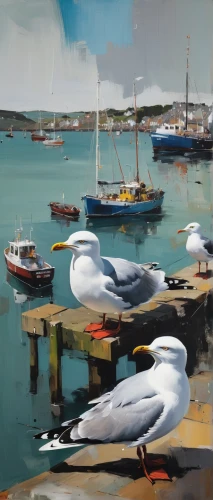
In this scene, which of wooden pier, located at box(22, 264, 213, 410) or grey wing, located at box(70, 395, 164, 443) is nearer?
grey wing, located at box(70, 395, 164, 443)

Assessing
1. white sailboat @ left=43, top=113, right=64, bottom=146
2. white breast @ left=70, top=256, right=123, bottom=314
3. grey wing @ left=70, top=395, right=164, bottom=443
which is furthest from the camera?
white sailboat @ left=43, top=113, right=64, bottom=146

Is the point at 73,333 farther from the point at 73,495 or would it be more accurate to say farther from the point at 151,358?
the point at 73,495

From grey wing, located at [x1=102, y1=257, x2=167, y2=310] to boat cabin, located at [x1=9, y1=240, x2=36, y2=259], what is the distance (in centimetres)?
25

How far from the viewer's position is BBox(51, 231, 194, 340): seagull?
2287 millimetres

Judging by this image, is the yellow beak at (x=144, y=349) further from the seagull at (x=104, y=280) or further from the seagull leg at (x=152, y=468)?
the seagull leg at (x=152, y=468)

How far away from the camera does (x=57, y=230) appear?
7.77 ft

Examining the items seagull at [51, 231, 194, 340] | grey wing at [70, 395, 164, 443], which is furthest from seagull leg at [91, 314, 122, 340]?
grey wing at [70, 395, 164, 443]

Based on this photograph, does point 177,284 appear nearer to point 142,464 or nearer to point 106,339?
point 106,339

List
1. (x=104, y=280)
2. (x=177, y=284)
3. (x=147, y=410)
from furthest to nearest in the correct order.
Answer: (x=177, y=284)
(x=104, y=280)
(x=147, y=410)

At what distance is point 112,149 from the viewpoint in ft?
7.74

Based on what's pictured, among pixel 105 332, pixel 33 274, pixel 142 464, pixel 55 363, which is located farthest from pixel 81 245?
pixel 142 464

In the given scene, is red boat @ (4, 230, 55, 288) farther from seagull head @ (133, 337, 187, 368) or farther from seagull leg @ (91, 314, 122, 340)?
seagull head @ (133, 337, 187, 368)

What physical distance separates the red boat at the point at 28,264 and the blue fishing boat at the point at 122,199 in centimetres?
22

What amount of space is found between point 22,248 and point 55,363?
404mm
